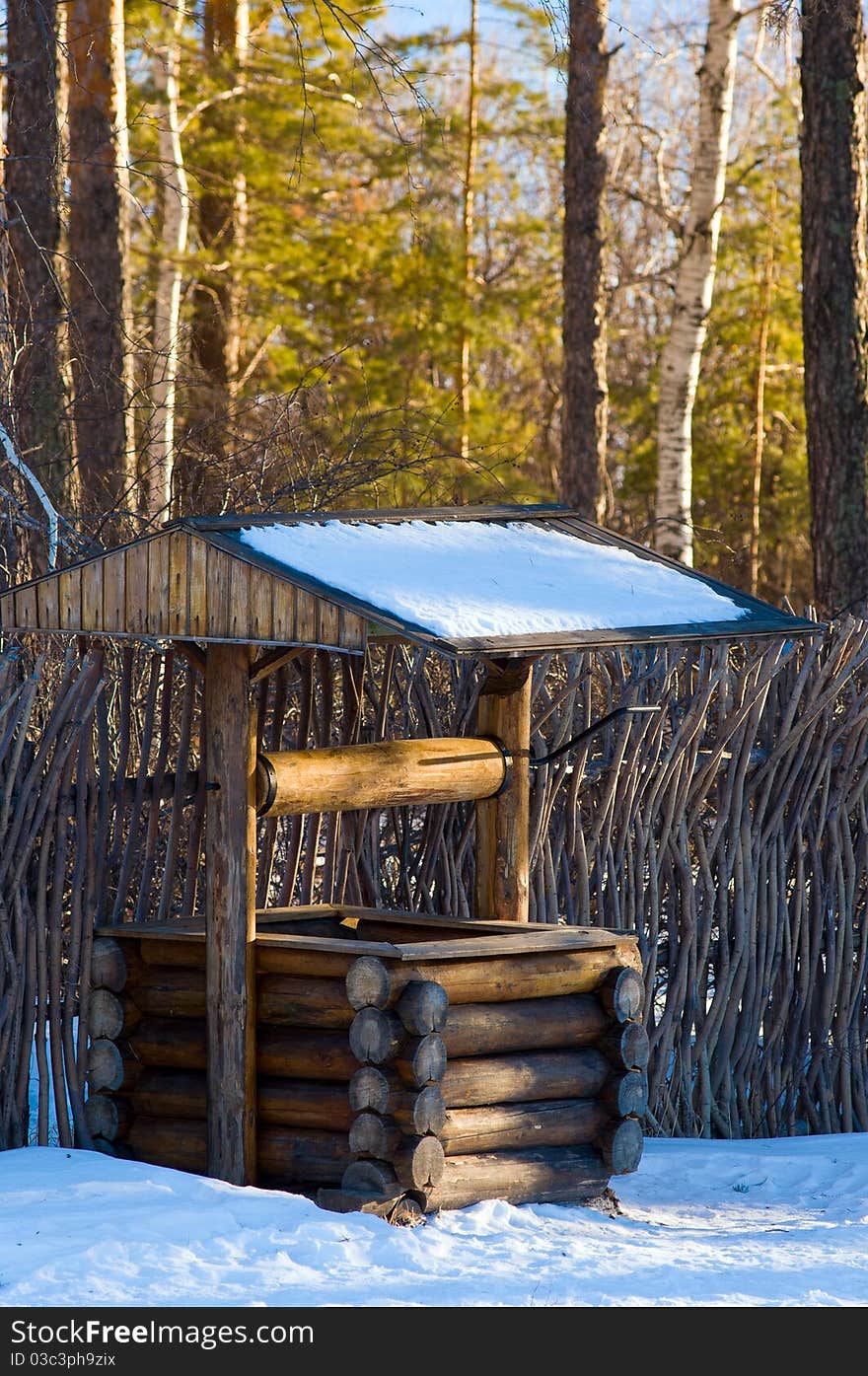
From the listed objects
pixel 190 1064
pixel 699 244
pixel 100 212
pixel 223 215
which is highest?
pixel 223 215

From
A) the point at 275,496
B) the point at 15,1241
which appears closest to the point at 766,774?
the point at 275,496

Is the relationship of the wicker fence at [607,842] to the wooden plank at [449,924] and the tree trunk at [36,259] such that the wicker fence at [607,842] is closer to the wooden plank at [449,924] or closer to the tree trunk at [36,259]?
the wooden plank at [449,924]

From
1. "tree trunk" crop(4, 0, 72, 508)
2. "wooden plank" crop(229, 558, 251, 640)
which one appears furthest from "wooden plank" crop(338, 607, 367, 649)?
"tree trunk" crop(4, 0, 72, 508)

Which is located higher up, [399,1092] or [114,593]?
[114,593]

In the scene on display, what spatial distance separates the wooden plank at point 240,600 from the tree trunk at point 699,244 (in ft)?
31.5

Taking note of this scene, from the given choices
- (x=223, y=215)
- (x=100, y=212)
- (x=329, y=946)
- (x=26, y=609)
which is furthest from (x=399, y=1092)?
(x=223, y=215)

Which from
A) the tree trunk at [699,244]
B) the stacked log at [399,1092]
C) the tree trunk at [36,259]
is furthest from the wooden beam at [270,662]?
the tree trunk at [699,244]

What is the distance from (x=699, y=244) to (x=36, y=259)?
6166mm

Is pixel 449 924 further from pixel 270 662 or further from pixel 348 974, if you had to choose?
pixel 270 662

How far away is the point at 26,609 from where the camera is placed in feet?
14.9

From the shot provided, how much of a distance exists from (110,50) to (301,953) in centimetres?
800

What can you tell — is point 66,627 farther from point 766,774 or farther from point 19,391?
point 19,391

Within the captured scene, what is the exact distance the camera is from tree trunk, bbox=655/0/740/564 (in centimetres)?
1350

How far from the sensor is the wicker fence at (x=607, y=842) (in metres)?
4.94
